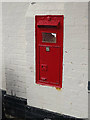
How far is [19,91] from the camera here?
4492mm

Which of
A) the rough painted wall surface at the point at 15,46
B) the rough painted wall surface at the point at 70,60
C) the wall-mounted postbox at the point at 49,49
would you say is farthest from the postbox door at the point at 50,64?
the rough painted wall surface at the point at 15,46

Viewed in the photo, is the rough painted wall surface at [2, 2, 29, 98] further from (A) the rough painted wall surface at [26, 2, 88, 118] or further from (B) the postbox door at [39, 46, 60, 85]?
(B) the postbox door at [39, 46, 60, 85]

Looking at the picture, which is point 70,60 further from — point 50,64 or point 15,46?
A: point 15,46

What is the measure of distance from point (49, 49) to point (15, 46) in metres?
1.03

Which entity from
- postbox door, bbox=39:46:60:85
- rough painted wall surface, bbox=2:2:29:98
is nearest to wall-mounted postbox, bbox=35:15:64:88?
postbox door, bbox=39:46:60:85

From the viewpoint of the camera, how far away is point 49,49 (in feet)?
12.1

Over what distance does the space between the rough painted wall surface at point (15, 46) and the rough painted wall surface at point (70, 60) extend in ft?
1.15

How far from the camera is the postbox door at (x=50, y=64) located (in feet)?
12.1

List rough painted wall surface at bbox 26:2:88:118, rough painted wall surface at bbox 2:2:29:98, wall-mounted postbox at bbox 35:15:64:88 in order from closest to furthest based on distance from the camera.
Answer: rough painted wall surface at bbox 26:2:88:118, wall-mounted postbox at bbox 35:15:64:88, rough painted wall surface at bbox 2:2:29:98

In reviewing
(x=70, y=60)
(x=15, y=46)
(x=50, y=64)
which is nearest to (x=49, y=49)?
(x=50, y=64)

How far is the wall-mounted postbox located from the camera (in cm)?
359

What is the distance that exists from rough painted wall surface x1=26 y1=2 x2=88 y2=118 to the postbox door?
5.5 inches

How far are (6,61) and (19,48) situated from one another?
1.77ft

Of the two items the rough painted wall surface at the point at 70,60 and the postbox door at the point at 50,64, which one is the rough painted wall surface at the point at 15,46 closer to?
the rough painted wall surface at the point at 70,60
